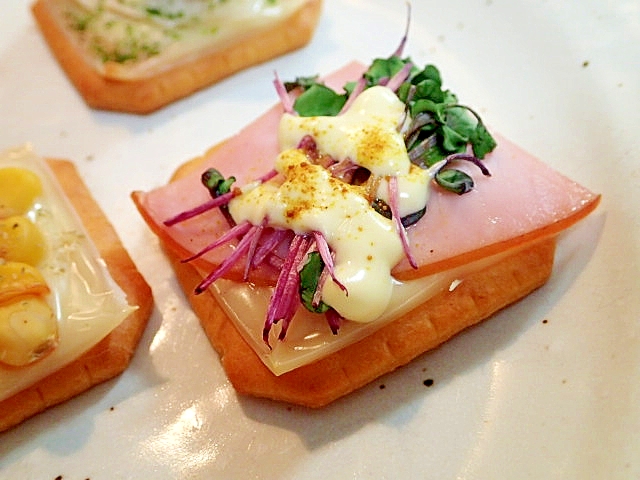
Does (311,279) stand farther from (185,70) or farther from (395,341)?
(185,70)

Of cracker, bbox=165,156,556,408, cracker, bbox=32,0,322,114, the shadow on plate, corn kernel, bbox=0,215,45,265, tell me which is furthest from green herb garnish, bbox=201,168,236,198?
cracker, bbox=32,0,322,114

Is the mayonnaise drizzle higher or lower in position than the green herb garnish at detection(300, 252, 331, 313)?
higher

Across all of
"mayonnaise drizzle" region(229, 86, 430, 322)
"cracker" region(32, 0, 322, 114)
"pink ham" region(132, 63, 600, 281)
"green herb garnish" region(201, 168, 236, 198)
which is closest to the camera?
"mayonnaise drizzle" region(229, 86, 430, 322)

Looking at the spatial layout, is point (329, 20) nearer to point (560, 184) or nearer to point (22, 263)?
point (560, 184)

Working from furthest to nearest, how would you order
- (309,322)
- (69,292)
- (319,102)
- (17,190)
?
(319,102) → (17,190) → (69,292) → (309,322)

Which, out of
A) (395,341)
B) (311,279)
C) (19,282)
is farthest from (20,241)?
(395,341)

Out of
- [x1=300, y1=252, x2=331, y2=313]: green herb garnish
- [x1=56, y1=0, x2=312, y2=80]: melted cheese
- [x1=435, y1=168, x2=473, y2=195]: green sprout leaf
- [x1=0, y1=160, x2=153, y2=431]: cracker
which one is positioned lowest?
[x1=0, y1=160, x2=153, y2=431]: cracker

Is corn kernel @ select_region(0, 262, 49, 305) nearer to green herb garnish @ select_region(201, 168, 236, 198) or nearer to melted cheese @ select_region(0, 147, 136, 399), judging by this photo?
melted cheese @ select_region(0, 147, 136, 399)
